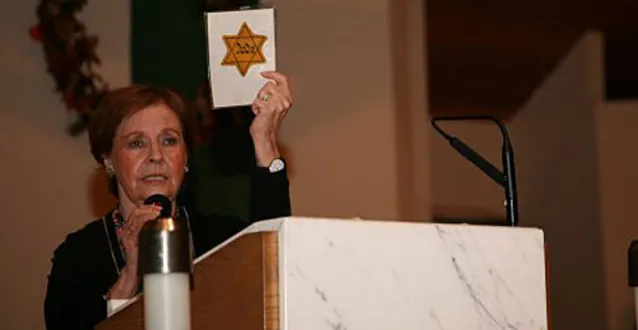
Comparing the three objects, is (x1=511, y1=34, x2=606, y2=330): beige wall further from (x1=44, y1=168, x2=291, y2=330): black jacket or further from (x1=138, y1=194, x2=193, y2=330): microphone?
(x1=138, y1=194, x2=193, y2=330): microphone

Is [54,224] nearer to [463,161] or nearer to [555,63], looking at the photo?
[463,161]

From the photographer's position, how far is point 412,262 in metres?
1.96

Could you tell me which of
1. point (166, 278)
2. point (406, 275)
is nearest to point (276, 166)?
point (406, 275)

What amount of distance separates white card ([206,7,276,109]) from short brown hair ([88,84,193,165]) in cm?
49

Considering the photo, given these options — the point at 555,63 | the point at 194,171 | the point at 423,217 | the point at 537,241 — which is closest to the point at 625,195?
the point at 555,63

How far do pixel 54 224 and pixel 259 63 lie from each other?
79.0 inches

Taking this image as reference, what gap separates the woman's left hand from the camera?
2.63 meters

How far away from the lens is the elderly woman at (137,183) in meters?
2.70

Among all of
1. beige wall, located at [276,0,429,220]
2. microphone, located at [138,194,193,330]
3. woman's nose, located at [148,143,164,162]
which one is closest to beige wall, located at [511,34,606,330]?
beige wall, located at [276,0,429,220]

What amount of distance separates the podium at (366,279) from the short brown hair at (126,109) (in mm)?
935

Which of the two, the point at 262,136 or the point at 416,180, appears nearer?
the point at 262,136

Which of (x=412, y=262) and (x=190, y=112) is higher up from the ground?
(x=190, y=112)

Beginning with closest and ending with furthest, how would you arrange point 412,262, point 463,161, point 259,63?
1. point 412,262
2. point 259,63
3. point 463,161

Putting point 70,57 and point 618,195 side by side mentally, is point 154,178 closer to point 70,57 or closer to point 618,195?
point 70,57
